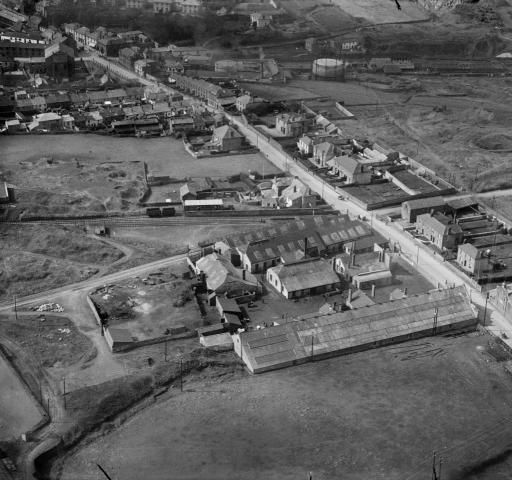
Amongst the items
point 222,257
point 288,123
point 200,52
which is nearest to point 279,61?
point 200,52

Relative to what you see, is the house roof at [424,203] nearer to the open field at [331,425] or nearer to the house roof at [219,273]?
the house roof at [219,273]

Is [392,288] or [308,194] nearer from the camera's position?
[392,288]

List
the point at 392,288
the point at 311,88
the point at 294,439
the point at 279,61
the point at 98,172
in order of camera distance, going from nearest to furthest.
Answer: the point at 294,439 < the point at 392,288 < the point at 98,172 < the point at 311,88 < the point at 279,61

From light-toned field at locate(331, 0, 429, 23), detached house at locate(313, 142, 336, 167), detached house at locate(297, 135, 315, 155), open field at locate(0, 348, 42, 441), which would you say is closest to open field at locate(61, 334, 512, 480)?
open field at locate(0, 348, 42, 441)

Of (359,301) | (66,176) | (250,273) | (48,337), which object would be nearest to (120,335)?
(48,337)

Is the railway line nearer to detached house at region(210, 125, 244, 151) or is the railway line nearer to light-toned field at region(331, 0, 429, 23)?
detached house at region(210, 125, 244, 151)

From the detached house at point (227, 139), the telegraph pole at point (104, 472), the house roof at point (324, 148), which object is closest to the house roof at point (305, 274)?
the telegraph pole at point (104, 472)

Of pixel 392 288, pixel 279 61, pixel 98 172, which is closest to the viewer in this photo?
pixel 392 288

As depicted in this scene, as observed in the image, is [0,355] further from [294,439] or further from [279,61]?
[279,61]
